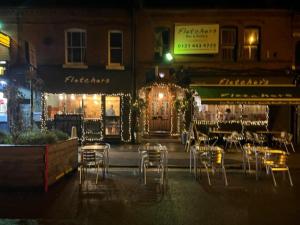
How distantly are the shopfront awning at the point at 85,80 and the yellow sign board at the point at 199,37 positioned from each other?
10.5ft

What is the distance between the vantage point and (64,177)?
1072cm

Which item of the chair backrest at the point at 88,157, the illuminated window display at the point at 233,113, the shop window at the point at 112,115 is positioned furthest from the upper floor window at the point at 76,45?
the chair backrest at the point at 88,157

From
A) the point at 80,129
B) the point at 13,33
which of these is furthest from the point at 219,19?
the point at 13,33

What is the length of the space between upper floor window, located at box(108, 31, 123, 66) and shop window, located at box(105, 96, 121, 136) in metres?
1.86

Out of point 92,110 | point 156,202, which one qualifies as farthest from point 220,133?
point 156,202

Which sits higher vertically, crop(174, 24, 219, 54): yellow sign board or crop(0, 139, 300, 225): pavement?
crop(174, 24, 219, 54): yellow sign board

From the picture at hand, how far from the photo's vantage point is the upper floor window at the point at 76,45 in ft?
62.6

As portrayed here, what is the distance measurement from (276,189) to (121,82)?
11014mm

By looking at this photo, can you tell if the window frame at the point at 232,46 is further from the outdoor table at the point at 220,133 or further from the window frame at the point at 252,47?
the outdoor table at the point at 220,133

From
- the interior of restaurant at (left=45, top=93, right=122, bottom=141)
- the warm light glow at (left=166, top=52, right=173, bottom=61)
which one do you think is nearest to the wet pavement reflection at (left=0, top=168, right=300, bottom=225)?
the interior of restaurant at (left=45, top=93, right=122, bottom=141)

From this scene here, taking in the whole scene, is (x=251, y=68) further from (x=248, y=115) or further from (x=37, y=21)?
(x=37, y=21)

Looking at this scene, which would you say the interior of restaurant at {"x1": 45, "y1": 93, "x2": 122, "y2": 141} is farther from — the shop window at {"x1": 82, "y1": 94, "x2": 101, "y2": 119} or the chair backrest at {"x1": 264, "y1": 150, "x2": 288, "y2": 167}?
the chair backrest at {"x1": 264, "y1": 150, "x2": 288, "y2": 167}

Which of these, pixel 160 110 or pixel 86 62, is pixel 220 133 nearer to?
pixel 160 110

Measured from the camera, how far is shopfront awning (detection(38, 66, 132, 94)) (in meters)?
18.8
